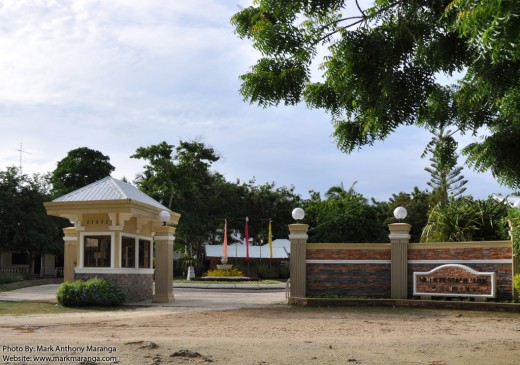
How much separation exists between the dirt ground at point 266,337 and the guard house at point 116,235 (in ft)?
10.3

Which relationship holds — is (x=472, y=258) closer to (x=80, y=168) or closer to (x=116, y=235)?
(x=116, y=235)

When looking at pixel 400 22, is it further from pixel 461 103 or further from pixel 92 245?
pixel 92 245

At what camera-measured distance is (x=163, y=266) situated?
20.6 meters

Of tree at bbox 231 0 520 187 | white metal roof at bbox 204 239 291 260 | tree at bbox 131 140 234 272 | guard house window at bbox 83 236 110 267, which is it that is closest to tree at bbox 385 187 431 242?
white metal roof at bbox 204 239 291 260

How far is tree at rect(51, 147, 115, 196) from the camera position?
46219 millimetres

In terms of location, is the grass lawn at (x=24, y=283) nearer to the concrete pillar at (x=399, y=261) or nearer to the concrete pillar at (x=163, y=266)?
the concrete pillar at (x=163, y=266)

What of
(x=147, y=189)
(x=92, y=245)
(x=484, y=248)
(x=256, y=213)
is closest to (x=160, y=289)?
(x=92, y=245)

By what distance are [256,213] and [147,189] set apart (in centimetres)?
1270

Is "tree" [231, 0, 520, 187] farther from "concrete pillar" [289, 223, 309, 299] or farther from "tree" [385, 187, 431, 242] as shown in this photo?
"tree" [385, 187, 431, 242]

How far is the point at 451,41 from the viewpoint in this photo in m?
6.49

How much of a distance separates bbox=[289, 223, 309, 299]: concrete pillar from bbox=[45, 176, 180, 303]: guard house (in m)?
4.06

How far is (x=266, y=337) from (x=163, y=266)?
1028 centimetres

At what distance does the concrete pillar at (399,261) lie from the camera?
18469 millimetres

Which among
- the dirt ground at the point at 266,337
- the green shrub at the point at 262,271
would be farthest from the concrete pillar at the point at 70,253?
the green shrub at the point at 262,271
